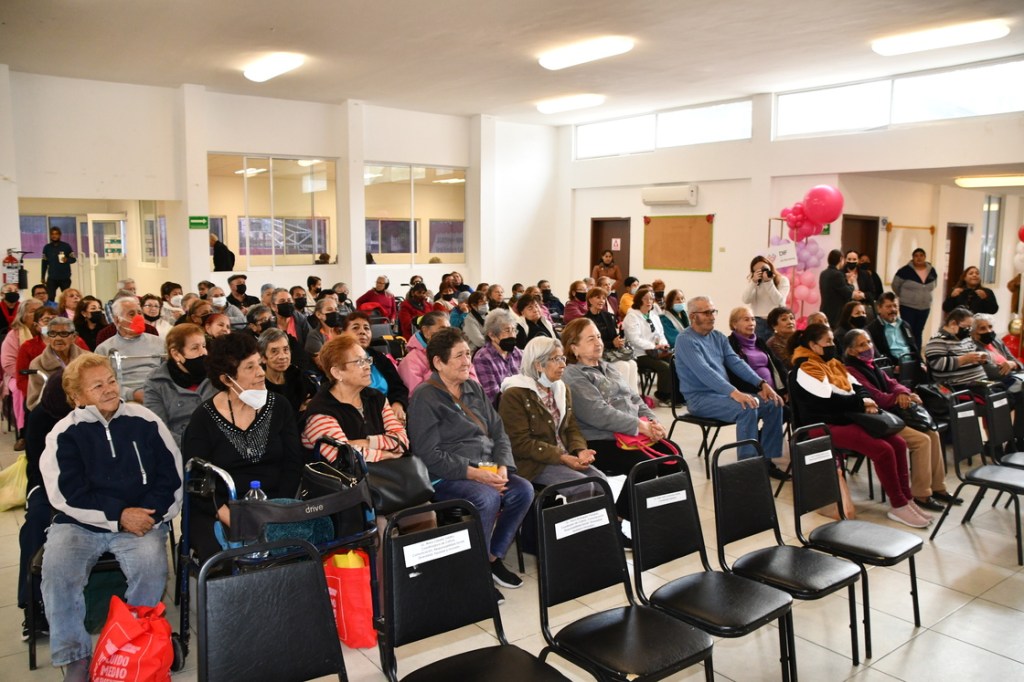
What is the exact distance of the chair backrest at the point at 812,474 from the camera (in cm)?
315

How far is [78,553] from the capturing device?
2.76 meters

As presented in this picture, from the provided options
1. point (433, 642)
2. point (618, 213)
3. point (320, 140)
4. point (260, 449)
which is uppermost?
point (320, 140)

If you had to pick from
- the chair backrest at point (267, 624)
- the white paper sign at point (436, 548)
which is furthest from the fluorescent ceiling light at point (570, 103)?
the chair backrest at point (267, 624)

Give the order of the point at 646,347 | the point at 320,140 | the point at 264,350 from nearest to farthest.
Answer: the point at 264,350
the point at 646,347
the point at 320,140

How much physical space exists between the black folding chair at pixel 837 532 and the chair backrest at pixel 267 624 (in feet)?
6.42

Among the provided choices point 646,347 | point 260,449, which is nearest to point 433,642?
point 260,449

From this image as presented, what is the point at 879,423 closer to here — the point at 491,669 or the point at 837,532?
the point at 837,532

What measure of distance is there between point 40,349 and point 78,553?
127 inches

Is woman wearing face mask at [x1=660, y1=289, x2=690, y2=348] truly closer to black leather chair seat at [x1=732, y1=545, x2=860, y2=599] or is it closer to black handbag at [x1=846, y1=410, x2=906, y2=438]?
black handbag at [x1=846, y1=410, x2=906, y2=438]

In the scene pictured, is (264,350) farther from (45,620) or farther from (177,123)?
(177,123)

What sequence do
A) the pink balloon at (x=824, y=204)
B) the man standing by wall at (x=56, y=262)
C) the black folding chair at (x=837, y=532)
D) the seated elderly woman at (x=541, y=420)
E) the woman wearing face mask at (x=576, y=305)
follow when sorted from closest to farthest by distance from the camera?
the black folding chair at (x=837, y=532), the seated elderly woman at (x=541, y=420), the woman wearing face mask at (x=576, y=305), the pink balloon at (x=824, y=204), the man standing by wall at (x=56, y=262)

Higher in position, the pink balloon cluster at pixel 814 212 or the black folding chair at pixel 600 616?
the pink balloon cluster at pixel 814 212

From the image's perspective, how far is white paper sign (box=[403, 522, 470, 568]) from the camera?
2.21m

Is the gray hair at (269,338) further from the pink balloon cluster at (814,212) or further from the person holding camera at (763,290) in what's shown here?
the pink balloon cluster at (814,212)
